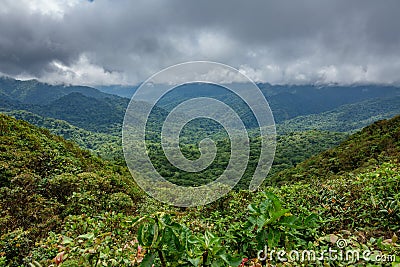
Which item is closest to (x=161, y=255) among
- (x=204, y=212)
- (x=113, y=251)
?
(x=113, y=251)

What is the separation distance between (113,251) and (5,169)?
20.8 feet

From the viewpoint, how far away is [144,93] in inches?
147

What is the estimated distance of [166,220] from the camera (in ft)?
5.20

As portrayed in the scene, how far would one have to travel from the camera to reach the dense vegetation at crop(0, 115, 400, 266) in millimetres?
1662
